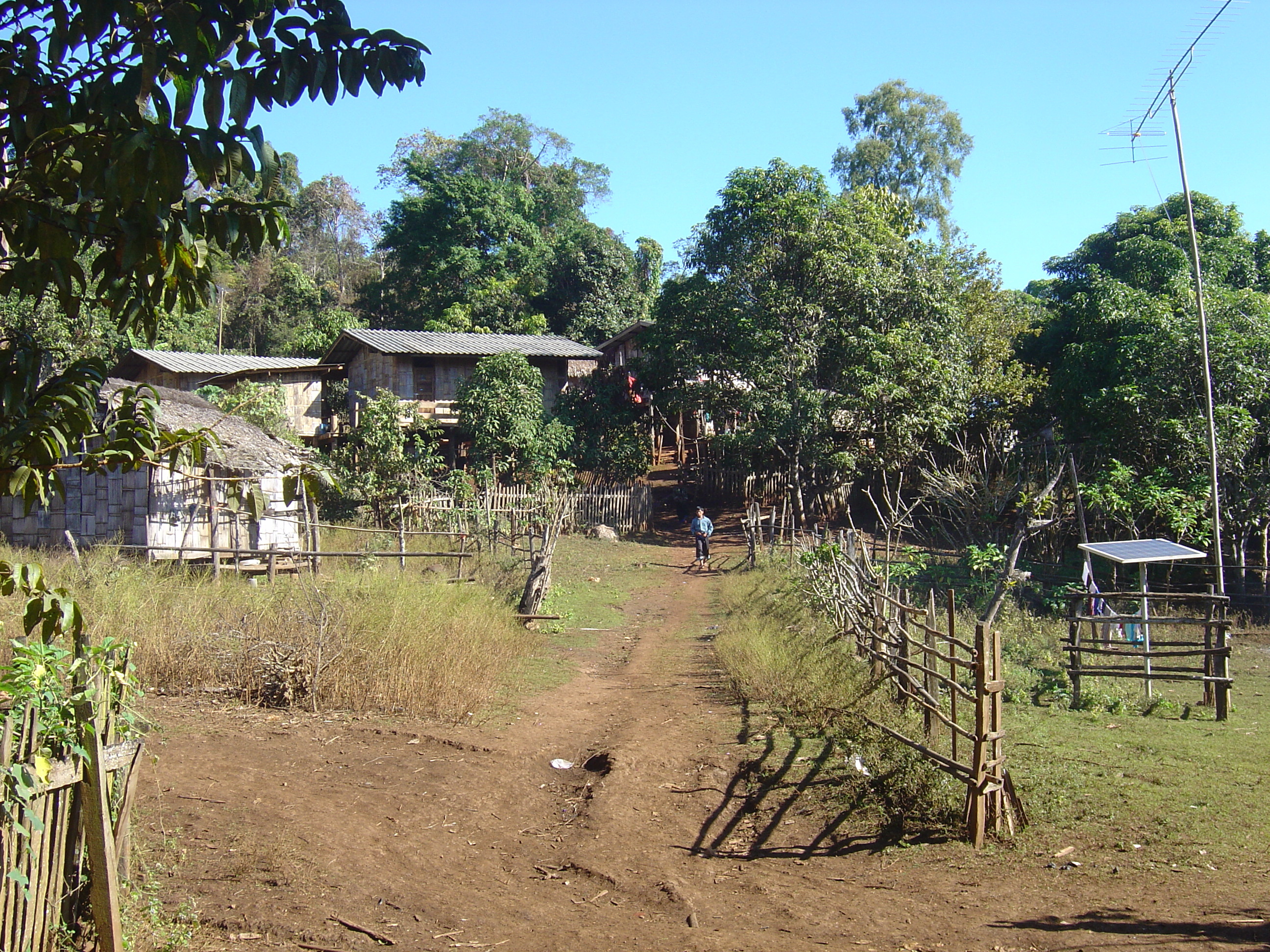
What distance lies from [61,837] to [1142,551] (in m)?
12.5

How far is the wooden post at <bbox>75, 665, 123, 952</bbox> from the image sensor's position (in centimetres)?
440

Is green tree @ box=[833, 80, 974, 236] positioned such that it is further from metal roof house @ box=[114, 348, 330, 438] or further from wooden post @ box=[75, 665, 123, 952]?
wooden post @ box=[75, 665, 123, 952]

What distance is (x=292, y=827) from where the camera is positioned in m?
6.45

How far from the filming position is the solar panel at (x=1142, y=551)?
12.3 meters

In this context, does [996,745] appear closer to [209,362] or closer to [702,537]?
[702,537]

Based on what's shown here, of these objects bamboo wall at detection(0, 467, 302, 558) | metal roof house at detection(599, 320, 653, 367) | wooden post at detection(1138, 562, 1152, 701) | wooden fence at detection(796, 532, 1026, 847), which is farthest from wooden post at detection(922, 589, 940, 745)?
metal roof house at detection(599, 320, 653, 367)

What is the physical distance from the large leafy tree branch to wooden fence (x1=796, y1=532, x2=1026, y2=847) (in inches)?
212

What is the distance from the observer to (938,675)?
7.45 meters

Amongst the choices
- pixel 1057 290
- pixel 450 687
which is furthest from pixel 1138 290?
pixel 450 687

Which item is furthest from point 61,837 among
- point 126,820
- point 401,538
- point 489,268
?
point 489,268

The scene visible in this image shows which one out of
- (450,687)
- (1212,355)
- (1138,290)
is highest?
(1138,290)

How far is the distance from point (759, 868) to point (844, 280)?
19575 millimetres

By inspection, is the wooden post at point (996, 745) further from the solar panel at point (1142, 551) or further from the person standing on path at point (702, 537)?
the person standing on path at point (702, 537)

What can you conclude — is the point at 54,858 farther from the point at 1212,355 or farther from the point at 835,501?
the point at 835,501
